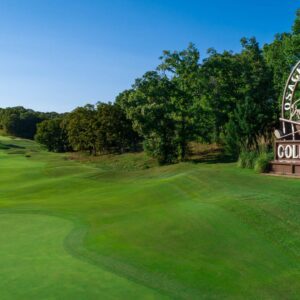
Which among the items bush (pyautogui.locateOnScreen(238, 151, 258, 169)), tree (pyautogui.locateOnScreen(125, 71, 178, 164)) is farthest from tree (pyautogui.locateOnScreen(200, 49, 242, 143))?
bush (pyautogui.locateOnScreen(238, 151, 258, 169))

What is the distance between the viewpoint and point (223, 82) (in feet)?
147

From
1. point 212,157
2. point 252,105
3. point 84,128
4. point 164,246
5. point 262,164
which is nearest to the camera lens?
point 164,246

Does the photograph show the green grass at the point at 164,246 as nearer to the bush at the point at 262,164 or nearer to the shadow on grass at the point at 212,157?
the bush at the point at 262,164

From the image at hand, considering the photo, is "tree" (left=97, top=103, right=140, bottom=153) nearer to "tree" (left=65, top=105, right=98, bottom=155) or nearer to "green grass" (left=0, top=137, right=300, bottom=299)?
"tree" (left=65, top=105, right=98, bottom=155)

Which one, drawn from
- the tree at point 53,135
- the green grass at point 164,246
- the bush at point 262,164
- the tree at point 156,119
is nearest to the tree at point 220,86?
the tree at point 156,119

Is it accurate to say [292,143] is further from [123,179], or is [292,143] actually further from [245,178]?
[123,179]

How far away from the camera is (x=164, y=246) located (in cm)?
1098

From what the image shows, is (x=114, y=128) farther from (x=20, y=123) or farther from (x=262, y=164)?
(x=20, y=123)

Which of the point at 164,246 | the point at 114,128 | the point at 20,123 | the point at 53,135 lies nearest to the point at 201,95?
the point at 114,128

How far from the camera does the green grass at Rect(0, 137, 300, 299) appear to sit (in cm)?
800

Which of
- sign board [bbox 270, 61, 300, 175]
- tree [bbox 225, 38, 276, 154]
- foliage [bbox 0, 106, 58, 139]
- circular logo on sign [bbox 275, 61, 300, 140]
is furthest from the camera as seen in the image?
foliage [bbox 0, 106, 58, 139]

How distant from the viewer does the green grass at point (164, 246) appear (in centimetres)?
800

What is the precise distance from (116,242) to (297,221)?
5192mm

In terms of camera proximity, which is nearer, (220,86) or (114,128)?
(220,86)
